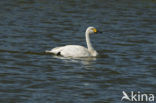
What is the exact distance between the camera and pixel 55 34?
2347 cm

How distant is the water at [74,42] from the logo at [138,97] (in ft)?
0.64

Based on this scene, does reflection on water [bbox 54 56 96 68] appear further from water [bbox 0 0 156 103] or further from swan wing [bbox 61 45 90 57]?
swan wing [bbox 61 45 90 57]

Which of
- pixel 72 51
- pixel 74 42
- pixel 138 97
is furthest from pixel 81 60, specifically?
pixel 138 97

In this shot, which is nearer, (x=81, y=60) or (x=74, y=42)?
(x=81, y=60)

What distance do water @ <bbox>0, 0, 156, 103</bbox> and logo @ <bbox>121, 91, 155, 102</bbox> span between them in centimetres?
20

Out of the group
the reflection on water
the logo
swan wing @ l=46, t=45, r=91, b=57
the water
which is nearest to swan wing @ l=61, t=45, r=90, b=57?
swan wing @ l=46, t=45, r=91, b=57

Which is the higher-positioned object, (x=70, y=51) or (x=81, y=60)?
(x=70, y=51)

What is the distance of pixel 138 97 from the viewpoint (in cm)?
1355

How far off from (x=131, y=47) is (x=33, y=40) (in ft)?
11.8

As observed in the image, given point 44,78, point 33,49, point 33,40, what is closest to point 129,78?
point 44,78

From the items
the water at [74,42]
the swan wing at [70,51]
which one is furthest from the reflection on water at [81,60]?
the swan wing at [70,51]

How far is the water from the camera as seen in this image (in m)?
14.0

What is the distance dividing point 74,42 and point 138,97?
868cm

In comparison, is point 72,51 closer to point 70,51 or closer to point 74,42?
point 70,51
